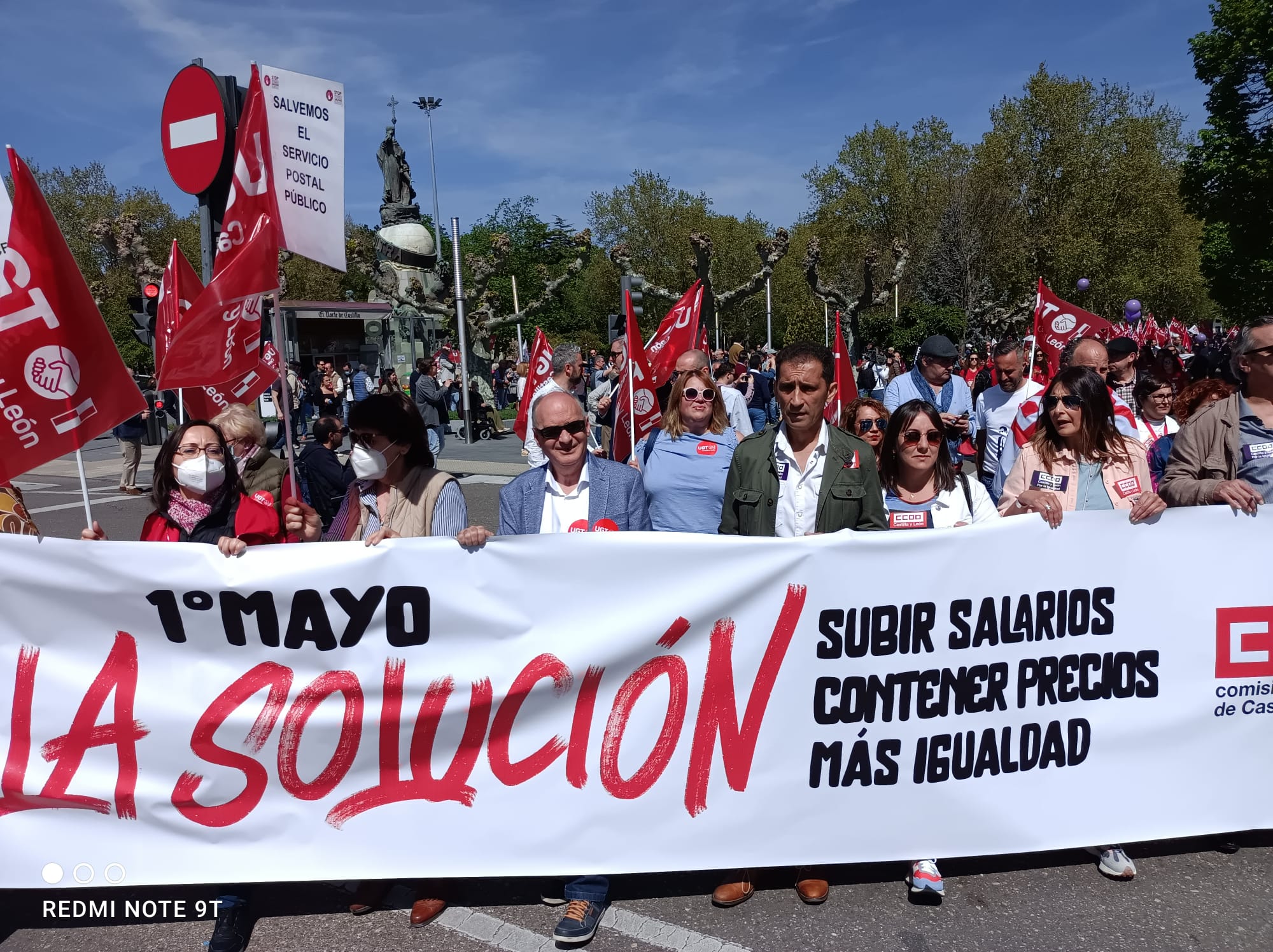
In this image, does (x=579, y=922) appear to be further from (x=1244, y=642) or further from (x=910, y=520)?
(x=1244, y=642)

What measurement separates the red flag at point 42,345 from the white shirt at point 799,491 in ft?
8.15

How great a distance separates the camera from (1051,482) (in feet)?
12.4

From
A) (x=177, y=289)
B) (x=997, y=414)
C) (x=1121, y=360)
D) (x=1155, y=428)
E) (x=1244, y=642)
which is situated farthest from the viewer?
(x=177, y=289)

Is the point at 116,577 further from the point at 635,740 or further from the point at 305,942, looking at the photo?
the point at 635,740

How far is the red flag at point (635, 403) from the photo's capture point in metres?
6.91

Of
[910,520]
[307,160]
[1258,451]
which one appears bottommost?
[910,520]

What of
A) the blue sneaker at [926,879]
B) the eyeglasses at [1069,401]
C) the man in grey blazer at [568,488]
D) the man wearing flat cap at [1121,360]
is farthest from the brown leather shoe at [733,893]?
the man wearing flat cap at [1121,360]

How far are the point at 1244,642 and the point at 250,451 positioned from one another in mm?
4157

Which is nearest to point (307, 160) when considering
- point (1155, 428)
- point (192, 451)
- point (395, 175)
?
point (192, 451)

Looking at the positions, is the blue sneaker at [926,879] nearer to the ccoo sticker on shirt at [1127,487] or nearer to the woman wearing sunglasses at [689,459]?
the woman wearing sunglasses at [689,459]

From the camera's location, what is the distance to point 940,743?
332cm

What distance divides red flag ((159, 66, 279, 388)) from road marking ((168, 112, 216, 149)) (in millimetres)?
3243

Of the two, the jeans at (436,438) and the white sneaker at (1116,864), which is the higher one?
the jeans at (436,438)

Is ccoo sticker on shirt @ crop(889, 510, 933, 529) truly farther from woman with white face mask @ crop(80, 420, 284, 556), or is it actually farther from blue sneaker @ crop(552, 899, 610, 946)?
woman with white face mask @ crop(80, 420, 284, 556)
